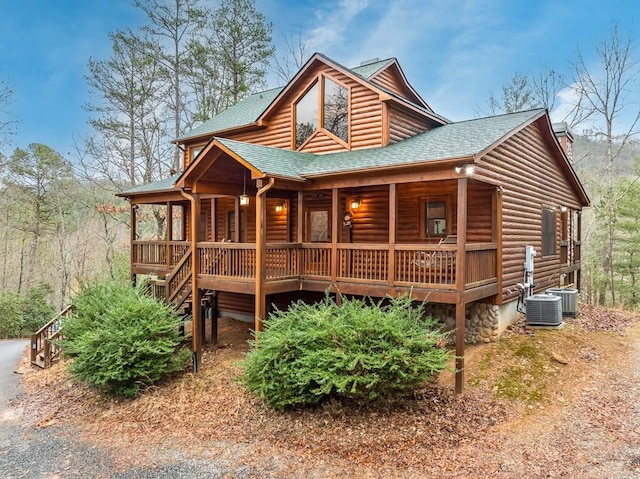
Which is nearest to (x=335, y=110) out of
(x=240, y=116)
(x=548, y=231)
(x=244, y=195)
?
(x=244, y=195)

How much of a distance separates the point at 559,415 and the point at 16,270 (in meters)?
30.2

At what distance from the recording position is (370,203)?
466 inches

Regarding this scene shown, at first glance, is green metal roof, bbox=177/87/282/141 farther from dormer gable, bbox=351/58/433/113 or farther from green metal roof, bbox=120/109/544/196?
green metal roof, bbox=120/109/544/196

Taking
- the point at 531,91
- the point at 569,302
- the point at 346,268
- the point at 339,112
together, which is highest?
the point at 531,91

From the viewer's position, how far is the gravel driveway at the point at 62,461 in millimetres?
6398

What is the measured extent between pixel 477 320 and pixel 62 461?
8810 mm

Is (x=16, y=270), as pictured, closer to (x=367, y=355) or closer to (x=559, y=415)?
(x=367, y=355)

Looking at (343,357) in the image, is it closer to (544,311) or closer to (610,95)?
(544,311)

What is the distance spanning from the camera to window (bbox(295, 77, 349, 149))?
12.2 metres

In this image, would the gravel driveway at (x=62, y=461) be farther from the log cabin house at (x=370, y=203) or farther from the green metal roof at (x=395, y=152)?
the green metal roof at (x=395, y=152)

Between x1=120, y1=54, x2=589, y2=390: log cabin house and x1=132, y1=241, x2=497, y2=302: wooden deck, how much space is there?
0.03m

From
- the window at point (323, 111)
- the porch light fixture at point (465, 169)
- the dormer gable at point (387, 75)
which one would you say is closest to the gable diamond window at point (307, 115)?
the window at point (323, 111)

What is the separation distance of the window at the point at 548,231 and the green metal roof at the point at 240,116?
9829 mm

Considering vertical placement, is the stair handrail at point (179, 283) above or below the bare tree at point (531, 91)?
below
